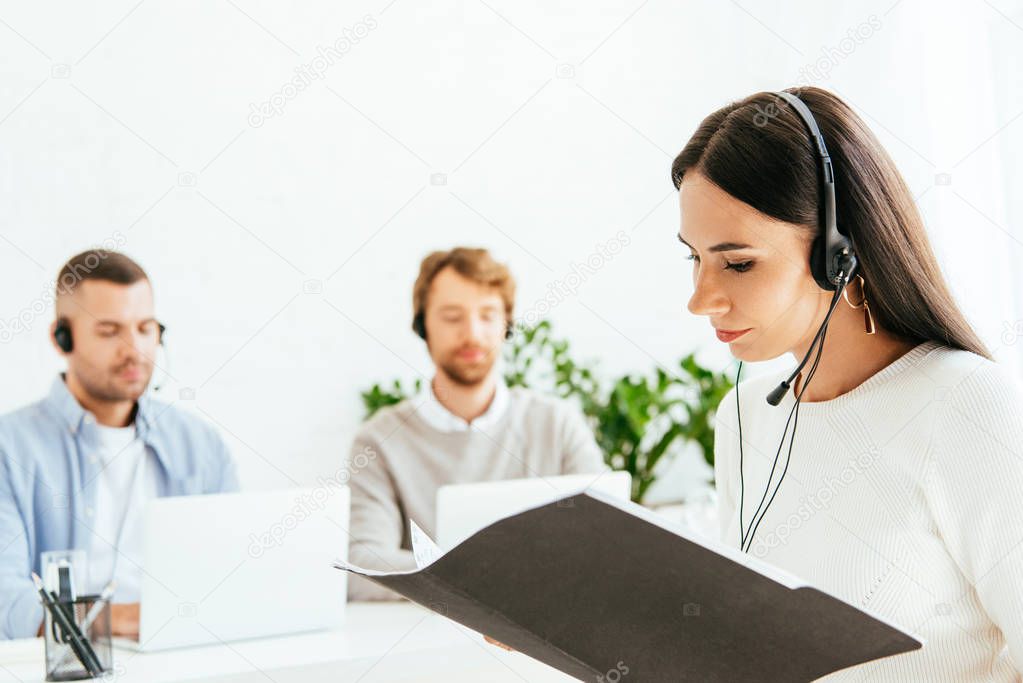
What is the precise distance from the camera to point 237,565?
1.81 meters

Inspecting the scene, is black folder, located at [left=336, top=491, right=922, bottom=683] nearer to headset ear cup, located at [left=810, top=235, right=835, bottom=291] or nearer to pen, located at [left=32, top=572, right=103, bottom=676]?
headset ear cup, located at [left=810, top=235, right=835, bottom=291]

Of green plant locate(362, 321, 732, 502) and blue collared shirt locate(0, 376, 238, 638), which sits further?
green plant locate(362, 321, 732, 502)

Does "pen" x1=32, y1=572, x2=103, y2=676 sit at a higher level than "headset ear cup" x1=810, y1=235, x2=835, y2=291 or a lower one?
lower

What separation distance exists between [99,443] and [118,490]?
5.9 inches

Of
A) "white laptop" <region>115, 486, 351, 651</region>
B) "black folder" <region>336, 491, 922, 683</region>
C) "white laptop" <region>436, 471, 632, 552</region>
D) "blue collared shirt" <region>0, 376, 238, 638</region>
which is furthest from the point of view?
"blue collared shirt" <region>0, 376, 238, 638</region>

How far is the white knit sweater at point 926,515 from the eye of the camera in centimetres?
104

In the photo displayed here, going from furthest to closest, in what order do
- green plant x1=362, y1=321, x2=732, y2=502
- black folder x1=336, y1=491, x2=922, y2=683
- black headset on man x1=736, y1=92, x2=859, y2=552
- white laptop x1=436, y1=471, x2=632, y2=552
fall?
green plant x1=362, y1=321, x2=732, y2=502 < white laptop x1=436, y1=471, x2=632, y2=552 < black headset on man x1=736, y1=92, x2=859, y2=552 < black folder x1=336, y1=491, x2=922, y2=683

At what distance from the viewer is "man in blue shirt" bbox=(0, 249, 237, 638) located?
2689mm

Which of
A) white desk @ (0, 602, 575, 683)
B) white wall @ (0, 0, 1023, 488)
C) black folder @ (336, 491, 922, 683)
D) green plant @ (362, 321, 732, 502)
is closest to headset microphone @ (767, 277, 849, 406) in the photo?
black folder @ (336, 491, 922, 683)

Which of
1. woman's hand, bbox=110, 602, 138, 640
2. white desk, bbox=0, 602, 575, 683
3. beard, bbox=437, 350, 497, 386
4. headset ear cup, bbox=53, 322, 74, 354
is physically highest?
headset ear cup, bbox=53, 322, 74, 354

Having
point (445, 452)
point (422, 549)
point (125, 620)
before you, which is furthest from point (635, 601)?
point (445, 452)

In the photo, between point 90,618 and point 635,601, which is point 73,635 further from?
point 635,601

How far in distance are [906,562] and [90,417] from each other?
2391mm

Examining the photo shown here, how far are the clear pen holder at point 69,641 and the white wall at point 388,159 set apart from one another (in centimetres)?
169
